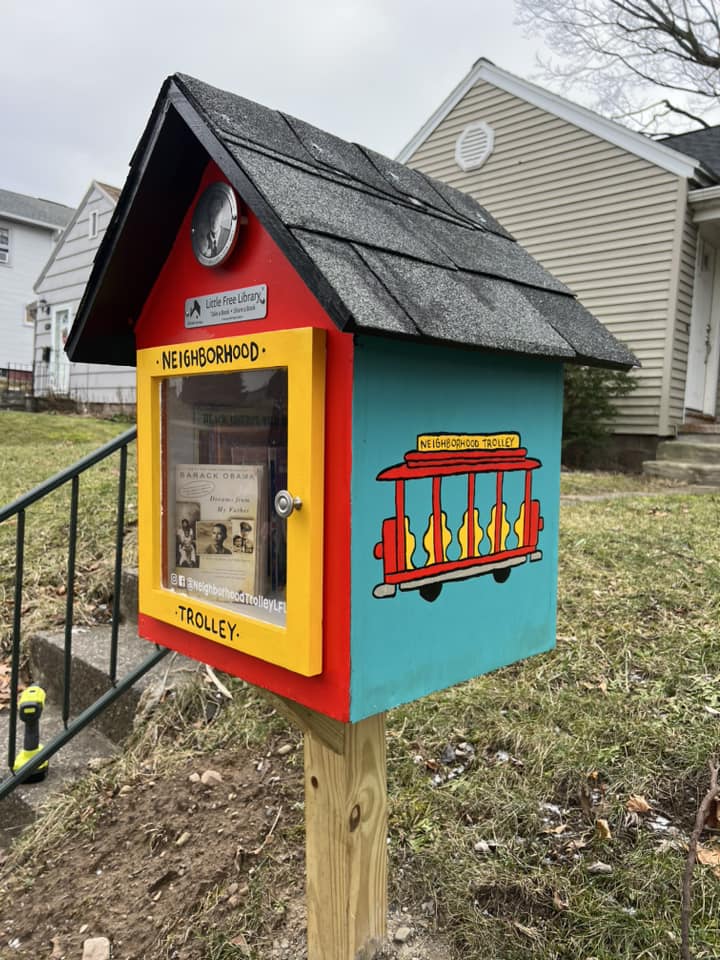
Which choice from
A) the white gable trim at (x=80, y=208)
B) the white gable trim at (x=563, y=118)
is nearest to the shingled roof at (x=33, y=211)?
the white gable trim at (x=80, y=208)

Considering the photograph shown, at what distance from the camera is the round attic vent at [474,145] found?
1000 cm

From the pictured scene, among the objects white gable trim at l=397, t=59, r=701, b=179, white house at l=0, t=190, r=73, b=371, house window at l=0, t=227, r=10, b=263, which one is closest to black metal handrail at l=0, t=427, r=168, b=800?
white gable trim at l=397, t=59, r=701, b=179

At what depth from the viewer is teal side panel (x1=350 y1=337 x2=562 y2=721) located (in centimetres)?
111

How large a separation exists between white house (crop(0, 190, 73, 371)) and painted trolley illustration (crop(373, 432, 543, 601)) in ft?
74.3

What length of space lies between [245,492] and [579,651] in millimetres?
1841

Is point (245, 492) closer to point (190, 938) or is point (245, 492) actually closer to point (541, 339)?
point (541, 339)

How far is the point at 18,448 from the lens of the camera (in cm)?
771

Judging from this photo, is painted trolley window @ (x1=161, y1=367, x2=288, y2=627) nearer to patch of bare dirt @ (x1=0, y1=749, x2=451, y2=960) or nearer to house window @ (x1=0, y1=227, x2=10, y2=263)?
patch of bare dirt @ (x1=0, y1=749, x2=451, y2=960)

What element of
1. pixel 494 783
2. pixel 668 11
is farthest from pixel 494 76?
pixel 494 783

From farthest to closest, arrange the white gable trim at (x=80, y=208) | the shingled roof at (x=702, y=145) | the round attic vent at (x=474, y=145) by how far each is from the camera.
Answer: the white gable trim at (x=80, y=208) < the round attic vent at (x=474, y=145) < the shingled roof at (x=702, y=145)

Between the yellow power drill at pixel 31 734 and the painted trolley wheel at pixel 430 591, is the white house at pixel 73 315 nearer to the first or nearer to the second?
the yellow power drill at pixel 31 734

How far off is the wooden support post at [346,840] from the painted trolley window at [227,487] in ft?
1.13

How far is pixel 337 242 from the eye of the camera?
109 centimetres

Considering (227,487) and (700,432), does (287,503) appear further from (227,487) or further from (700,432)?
(700,432)
